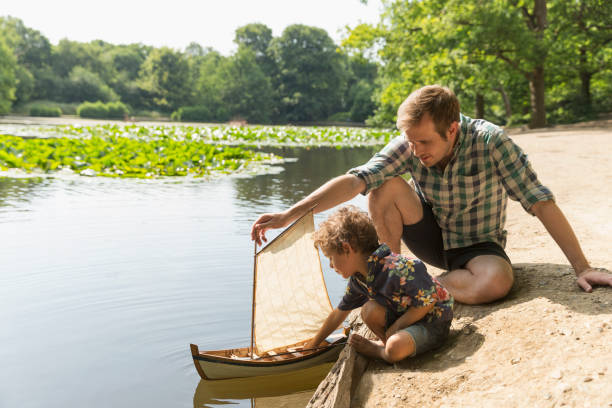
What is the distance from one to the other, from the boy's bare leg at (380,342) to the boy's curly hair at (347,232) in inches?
13.0

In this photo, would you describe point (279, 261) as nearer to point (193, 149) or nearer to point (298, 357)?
point (298, 357)

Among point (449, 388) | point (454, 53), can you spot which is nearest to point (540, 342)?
point (449, 388)

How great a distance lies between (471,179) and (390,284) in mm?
Result: 847

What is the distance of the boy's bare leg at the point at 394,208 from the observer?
2.91m

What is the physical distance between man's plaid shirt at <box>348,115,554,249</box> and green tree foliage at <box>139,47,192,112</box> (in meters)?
58.2

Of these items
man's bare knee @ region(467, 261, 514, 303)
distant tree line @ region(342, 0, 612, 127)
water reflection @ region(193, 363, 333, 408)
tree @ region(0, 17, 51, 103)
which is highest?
tree @ region(0, 17, 51, 103)

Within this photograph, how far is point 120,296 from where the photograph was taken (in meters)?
3.89

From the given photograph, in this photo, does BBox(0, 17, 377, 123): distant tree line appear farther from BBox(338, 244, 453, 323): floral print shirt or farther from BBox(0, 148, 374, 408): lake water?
BBox(338, 244, 453, 323): floral print shirt

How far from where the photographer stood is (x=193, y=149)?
505 inches

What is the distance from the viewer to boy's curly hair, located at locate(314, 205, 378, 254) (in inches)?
90.6

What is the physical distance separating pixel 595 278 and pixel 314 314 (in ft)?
4.71

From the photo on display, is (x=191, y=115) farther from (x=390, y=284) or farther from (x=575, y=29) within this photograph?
(x=390, y=284)

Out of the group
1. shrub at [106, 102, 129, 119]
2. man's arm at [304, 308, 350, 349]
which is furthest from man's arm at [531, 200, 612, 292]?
shrub at [106, 102, 129, 119]

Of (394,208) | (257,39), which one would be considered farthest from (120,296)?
(257,39)
